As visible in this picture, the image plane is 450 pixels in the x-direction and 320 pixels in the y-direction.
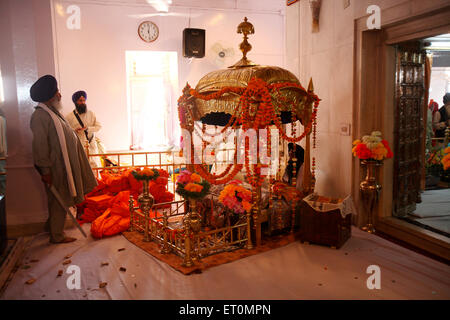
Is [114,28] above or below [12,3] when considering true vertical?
above

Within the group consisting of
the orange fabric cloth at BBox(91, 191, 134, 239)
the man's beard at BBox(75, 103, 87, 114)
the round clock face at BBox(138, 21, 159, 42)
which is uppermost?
the round clock face at BBox(138, 21, 159, 42)

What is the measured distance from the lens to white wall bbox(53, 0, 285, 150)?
8406 millimetres

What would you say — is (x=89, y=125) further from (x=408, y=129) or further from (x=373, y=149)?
(x=408, y=129)

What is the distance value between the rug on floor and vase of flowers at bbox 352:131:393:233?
3.79ft

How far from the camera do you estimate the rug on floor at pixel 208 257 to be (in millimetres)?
3863

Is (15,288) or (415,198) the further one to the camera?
(415,198)

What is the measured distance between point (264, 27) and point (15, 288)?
8619 millimetres

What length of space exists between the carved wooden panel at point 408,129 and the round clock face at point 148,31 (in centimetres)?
598

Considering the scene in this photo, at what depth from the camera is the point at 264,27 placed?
389 inches

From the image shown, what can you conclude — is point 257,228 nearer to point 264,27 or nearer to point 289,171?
point 289,171

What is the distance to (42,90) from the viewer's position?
4500 millimetres

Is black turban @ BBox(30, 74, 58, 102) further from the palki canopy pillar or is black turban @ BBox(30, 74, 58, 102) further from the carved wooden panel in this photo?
the carved wooden panel

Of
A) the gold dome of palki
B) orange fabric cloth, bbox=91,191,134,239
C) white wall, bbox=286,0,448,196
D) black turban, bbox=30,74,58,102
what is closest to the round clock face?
white wall, bbox=286,0,448,196
